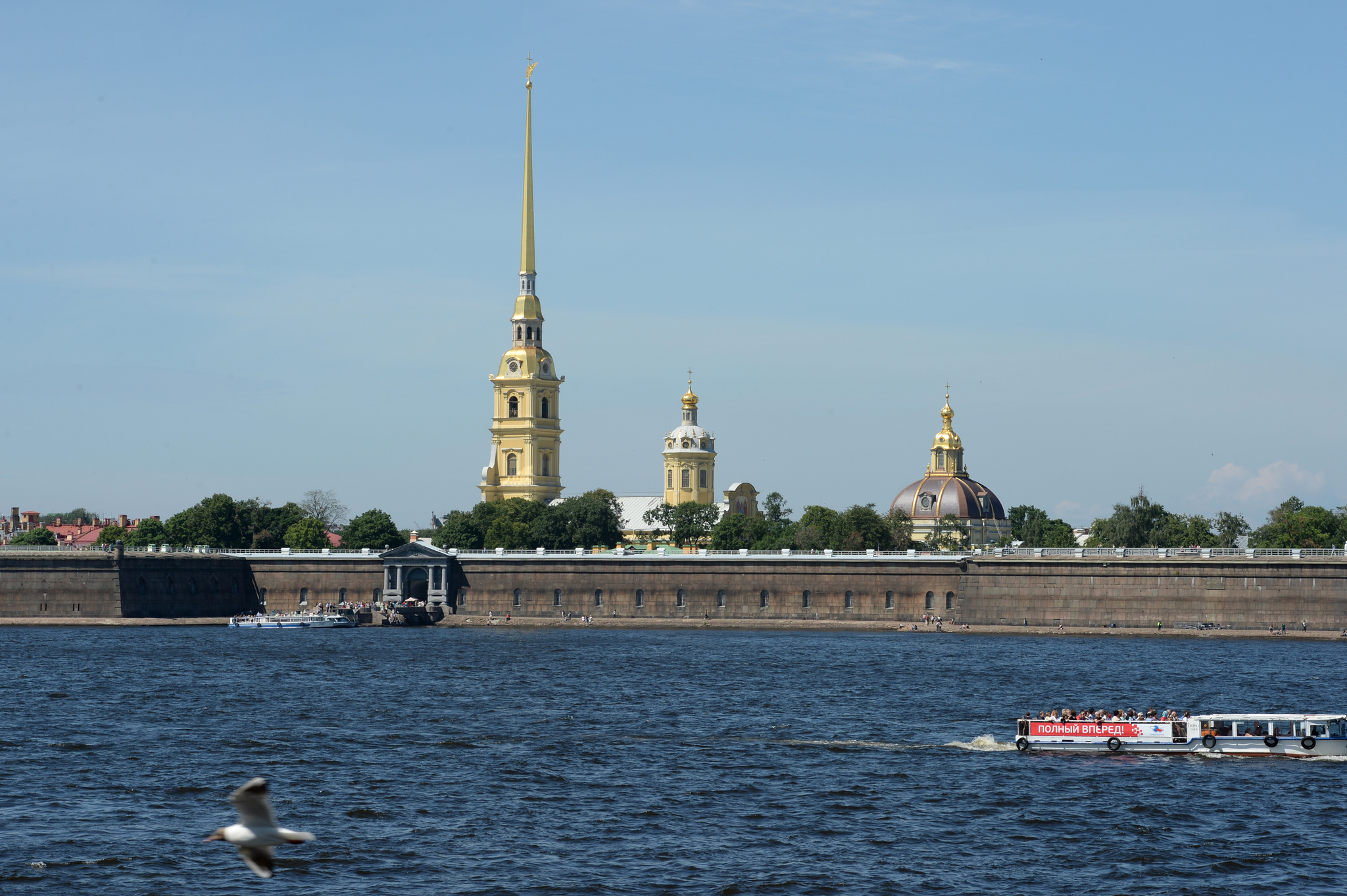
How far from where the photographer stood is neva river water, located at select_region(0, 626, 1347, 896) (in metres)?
30.8

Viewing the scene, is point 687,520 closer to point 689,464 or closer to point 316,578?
point 689,464

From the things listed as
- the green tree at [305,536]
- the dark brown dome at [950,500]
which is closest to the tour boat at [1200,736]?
the green tree at [305,536]

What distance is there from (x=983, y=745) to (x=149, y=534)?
10973 centimetres

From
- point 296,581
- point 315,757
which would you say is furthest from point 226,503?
point 315,757

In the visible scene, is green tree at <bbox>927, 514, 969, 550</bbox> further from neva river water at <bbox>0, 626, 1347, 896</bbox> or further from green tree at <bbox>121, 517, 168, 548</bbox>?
neva river water at <bbox>0, 626, 1347, 896</bbox>

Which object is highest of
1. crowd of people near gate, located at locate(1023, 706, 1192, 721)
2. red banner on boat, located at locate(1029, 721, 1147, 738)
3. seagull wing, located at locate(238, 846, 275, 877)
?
seagull wing, located at locate(238, 846, 275, 877)

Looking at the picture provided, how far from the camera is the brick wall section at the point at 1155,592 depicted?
Answer: 8844 cm

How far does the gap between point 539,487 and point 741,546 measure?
29.0 metres

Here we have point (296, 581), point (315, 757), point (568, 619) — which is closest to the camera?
point (315, 757)

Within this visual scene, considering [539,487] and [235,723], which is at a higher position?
[539,487]

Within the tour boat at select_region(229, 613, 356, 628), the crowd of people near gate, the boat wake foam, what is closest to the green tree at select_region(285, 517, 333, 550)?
the tour boat at select_region(229, 613, 356, 628)

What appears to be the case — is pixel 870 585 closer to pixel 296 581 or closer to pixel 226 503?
pixel 296 581

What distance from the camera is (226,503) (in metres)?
135

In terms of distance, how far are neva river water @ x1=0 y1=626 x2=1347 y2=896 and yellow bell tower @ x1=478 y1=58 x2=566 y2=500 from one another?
305 feet
